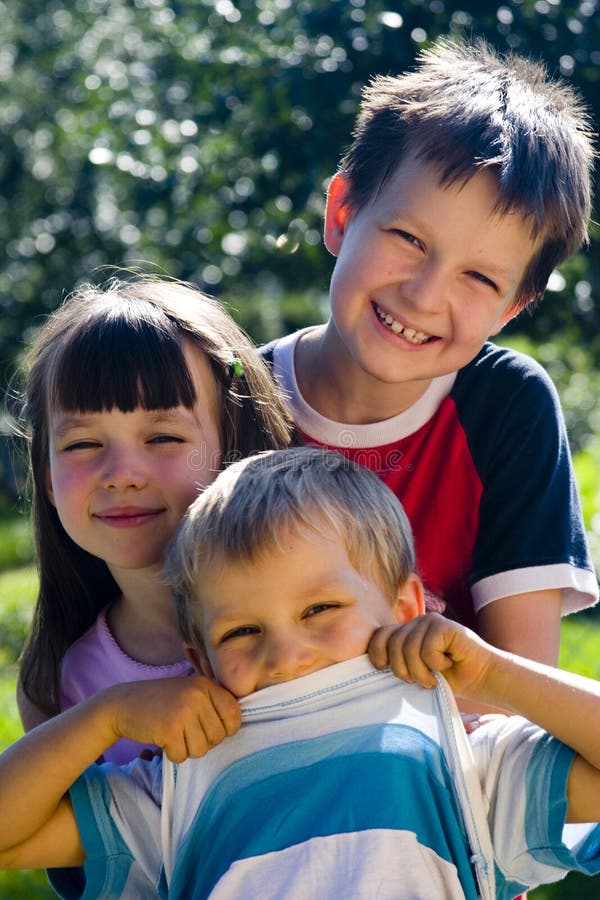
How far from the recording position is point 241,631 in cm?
207

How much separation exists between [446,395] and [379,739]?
98 cm

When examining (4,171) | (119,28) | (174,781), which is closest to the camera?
(174,781)

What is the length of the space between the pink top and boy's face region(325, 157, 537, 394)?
0.76 metres

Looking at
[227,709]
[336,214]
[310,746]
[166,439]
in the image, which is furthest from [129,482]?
[336,214]

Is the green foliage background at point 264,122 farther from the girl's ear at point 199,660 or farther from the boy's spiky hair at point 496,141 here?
the girl's ear at point 199,660

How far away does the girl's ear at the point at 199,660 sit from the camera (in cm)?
217

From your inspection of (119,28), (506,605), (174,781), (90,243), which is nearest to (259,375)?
(506,605)

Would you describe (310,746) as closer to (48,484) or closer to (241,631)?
(241,631)

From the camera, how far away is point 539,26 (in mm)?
3711

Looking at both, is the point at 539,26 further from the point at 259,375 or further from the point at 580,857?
the point at 580,857

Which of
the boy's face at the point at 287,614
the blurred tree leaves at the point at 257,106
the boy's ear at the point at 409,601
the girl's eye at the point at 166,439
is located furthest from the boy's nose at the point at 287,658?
the blurred tree leaves at the point at 257,106

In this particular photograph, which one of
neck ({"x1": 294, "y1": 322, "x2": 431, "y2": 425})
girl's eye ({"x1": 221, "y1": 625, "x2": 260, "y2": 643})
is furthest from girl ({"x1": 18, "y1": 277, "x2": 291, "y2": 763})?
girl's eye ({"x1": 221, "y1": 625, "x2": 260, "y2": 643})

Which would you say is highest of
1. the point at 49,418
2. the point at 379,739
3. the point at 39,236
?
the point at 49,418

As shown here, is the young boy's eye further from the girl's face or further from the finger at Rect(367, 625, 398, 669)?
the girl's face
